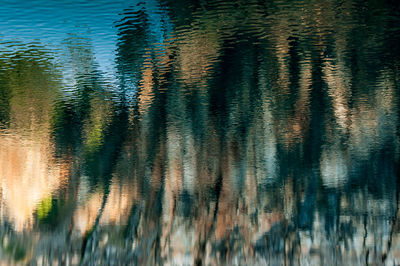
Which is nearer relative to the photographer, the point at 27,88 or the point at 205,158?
the point at 27,88

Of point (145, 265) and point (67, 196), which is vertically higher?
point (67, 196)

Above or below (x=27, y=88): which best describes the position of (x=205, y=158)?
below

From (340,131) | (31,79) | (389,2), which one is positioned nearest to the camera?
(389,2)

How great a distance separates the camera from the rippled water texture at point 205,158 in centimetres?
234

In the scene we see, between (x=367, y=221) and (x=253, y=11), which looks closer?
(x=253, y=11)

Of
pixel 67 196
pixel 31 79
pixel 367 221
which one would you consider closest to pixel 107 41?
pixel 31 79

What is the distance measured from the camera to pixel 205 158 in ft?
8.09

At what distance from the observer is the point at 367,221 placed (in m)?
2.44

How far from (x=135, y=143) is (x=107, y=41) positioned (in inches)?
22.5

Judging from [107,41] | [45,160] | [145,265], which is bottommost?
[145,265]

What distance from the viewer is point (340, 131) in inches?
96.5

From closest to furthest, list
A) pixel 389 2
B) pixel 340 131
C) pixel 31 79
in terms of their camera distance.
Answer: pixel 389 2
pixel 31 79
pixel 340 131

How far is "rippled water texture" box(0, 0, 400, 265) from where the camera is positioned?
2.34 m

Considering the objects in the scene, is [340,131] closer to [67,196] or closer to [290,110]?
[290,110]
